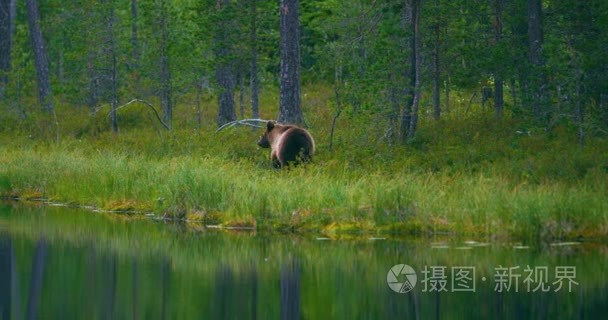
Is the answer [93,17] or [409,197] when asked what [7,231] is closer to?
[409,197]

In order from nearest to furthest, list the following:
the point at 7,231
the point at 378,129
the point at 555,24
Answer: the point at 7,231 → the point at 378,129 → the point at 555,24

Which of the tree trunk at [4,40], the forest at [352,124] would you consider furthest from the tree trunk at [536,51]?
the tree trunk at [4,40]

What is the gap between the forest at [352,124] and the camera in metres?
17.9

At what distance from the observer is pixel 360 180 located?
18.8 m

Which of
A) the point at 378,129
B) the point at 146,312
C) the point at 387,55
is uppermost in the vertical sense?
the point at 387,55

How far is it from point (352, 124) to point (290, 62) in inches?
86.4

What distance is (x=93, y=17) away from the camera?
30.4 metres

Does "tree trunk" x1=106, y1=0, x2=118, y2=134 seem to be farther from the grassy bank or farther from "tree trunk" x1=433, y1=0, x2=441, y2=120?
"tree trunk" x1=433, y1=0, x2=441, y2=120

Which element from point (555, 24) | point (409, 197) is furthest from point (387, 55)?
point (409, 197)

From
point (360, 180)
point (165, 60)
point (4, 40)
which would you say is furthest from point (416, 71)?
point (4, 40)

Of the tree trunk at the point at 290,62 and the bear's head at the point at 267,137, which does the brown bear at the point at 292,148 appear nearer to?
the bear's head at the point at 267,137

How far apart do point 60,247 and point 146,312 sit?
17.5 ft

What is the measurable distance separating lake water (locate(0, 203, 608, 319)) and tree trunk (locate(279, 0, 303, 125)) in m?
8.10

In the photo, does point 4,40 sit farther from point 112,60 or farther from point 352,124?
point 352,124
